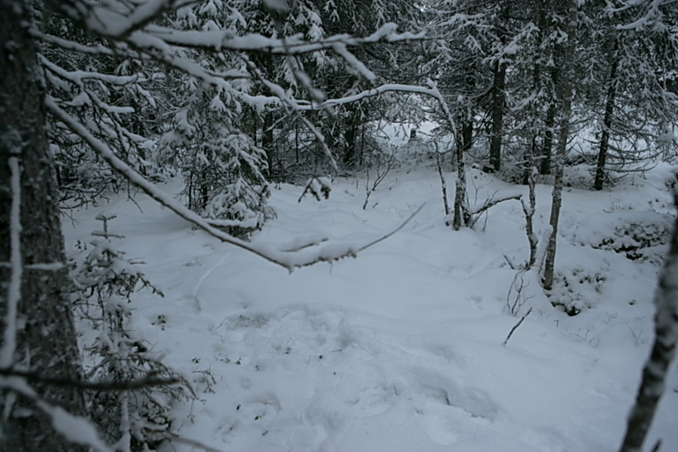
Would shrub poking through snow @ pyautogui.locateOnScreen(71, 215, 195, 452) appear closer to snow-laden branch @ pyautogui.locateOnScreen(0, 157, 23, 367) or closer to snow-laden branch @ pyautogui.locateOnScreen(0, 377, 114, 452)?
snow-laden branch @ pyautogui.locateOnScreen(0, 157, 23, 367)

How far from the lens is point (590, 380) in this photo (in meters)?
3.85

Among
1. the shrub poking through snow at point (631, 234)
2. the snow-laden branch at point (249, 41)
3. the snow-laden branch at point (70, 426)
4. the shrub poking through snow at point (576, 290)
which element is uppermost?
the snow-laden branch at point (249, 41)

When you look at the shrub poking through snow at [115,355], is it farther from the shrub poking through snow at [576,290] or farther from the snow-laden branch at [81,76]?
the shrub poking through snow at [576,290]

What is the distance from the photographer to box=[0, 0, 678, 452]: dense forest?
59.1 inches

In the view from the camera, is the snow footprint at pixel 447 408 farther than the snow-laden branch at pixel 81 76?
Yes

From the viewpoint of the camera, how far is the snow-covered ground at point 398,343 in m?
3.08

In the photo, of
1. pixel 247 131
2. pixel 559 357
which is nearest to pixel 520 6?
pixel 247 131

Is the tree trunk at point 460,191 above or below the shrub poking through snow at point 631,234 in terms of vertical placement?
above

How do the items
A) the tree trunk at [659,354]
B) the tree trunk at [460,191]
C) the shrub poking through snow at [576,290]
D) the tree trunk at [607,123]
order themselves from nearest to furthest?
the tree trunk at [659,354] → the shrub poking through snow at [576,290] → the tree trunk at [460,191] → the tree trunk at [607,123]

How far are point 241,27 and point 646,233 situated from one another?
396 inches

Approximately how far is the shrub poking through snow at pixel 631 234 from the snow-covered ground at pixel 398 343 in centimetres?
27

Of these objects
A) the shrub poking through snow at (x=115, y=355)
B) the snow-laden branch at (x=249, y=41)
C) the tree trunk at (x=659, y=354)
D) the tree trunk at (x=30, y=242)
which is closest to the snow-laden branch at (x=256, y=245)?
the tree trunk at (x=30, y=242)

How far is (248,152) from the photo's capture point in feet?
27.4

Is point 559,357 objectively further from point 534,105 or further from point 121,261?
point 534,105
